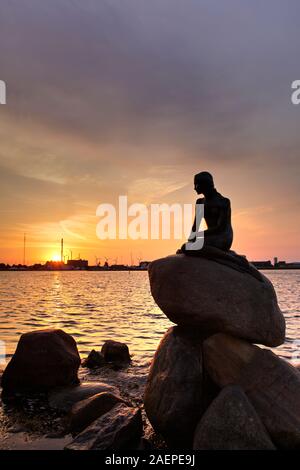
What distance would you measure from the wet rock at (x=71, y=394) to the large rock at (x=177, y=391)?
6.32 ft

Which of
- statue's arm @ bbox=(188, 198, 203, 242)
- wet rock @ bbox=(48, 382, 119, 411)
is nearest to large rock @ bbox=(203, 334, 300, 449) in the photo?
statue's arm @ bbox=(188, 198, 203, 242)

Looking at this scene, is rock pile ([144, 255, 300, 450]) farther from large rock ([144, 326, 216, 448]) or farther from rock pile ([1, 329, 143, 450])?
rock pile ([1, 329, 143, 450])

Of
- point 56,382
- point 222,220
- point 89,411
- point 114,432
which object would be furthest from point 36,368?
point 222,220

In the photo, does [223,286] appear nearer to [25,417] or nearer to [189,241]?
[189,241]

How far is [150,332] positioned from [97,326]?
3.26 meters

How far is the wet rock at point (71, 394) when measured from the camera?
842cm

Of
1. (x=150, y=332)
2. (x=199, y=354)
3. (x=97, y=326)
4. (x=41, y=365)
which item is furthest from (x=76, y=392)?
(x=97, y=326)

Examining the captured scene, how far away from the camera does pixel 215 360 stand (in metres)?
6.84

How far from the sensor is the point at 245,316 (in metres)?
6.99

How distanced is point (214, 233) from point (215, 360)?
2.52m

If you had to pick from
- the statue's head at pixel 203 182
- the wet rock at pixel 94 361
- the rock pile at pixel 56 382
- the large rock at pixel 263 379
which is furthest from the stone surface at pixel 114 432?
the wet rock at pixel 94 361

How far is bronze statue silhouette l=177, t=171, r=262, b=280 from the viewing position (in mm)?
7602

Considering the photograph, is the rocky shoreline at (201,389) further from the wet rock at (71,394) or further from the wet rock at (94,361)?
the wet rock at (94,361)

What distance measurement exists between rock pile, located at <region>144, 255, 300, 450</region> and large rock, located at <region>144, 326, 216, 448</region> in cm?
2
